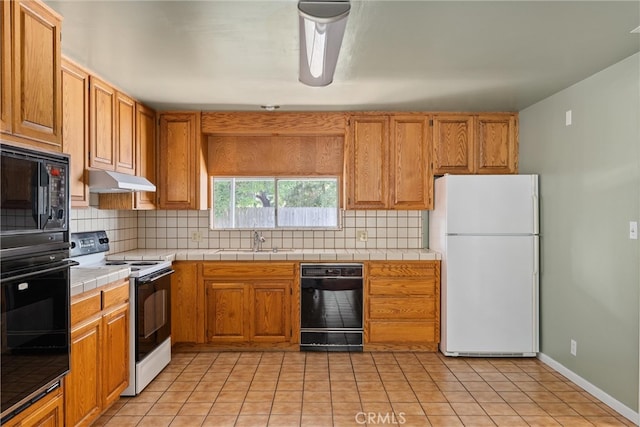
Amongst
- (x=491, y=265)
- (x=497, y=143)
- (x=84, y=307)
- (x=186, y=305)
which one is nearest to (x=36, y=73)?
(x=84, y=307)

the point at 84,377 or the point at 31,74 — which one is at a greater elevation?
the point at 31,74

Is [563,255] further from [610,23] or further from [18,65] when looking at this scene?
[18,65]

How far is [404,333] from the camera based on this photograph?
4113 mm

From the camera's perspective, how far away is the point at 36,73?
74.6 inches

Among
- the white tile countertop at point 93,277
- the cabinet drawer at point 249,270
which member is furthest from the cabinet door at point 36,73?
the cabinet drawer at point 249,270

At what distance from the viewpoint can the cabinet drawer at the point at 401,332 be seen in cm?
411

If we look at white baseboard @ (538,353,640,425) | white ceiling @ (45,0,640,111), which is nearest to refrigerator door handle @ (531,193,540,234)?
white ceiling @ (45,0,640,111)

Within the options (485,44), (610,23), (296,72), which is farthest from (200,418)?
(610,23)

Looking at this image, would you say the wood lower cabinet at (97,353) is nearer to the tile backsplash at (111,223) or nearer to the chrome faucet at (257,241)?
the tile backsplash at (111,223)

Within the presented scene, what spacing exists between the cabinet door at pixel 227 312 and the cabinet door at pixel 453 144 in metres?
2.18

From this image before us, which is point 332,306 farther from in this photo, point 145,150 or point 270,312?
point 145,150

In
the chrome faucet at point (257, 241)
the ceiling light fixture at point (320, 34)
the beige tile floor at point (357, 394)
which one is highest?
the ceiling light fixture at point (320, 34)

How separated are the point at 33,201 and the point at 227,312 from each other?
2.49m

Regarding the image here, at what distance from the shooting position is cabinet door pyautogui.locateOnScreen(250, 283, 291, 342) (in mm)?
4117
